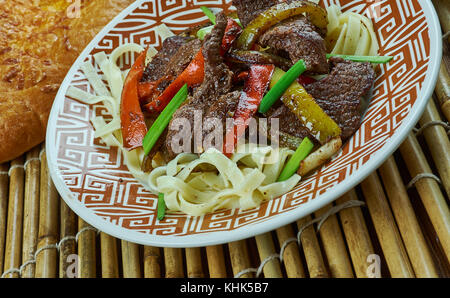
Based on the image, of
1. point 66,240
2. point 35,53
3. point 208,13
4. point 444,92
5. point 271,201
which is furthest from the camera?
point 35,53

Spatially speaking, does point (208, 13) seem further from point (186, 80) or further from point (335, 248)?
point (335, 248)

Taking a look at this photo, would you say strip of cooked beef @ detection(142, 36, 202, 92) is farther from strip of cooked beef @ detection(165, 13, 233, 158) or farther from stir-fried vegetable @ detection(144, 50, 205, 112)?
strip of cooked beef @ detection(165, 13, 233, 158)

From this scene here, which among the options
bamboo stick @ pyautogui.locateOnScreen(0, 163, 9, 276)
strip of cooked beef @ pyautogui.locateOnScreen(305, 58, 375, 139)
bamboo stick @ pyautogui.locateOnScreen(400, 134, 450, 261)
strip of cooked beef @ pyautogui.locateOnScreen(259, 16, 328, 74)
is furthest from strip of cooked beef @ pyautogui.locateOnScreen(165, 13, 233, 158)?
bamboo stick @ pyautogui.locateOnScreen(0, 163, 9, 276)

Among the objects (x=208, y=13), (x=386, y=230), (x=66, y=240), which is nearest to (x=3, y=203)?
(x=66, y=240)

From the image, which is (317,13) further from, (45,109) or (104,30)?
(45,109)

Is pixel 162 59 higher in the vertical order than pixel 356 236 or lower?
higher

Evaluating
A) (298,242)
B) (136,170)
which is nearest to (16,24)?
(136,170)
